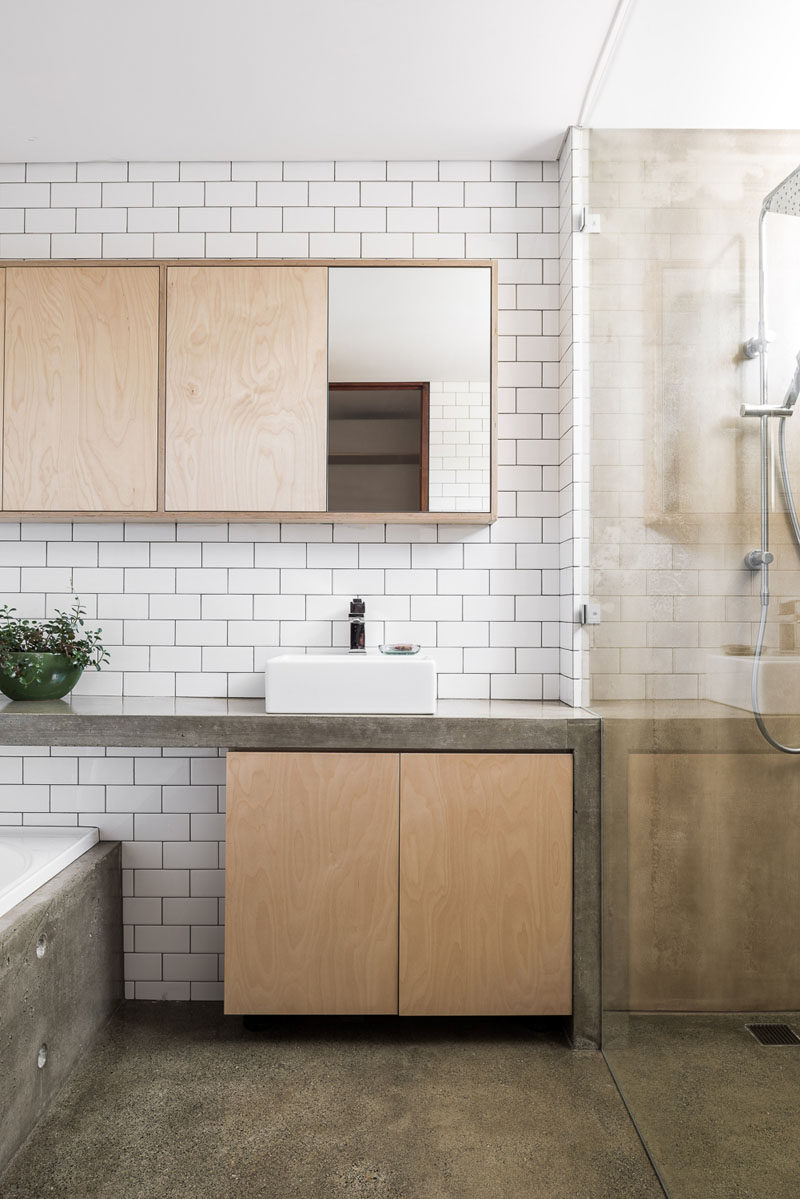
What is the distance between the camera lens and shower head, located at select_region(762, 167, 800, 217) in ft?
3.95

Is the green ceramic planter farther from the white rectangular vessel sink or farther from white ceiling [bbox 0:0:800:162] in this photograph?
white ceiling [bbox 0:0:800:162]

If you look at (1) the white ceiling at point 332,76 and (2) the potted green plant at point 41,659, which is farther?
(2) the potted green plant at point 41,659

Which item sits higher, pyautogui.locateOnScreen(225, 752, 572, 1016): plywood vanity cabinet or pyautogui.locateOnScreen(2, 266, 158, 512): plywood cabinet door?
pyautogui.locateOnScreen(2, 266, 158, 512): plywood cabinet door

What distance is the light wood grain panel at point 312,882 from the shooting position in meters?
2.44

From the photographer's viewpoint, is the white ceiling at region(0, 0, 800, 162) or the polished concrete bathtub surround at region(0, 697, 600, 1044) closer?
the white ceiling at region(0, 0, 800, 162)

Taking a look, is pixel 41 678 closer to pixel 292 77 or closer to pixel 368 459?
pixel 368 459

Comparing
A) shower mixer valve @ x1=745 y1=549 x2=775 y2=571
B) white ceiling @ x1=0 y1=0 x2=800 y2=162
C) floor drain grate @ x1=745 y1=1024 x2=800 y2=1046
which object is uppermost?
white ceiling @ x1=0 y1=0 x2=800 y2=162

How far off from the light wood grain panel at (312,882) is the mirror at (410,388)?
874mm

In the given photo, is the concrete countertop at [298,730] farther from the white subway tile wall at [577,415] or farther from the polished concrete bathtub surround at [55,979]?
the polished concrete bathtub surround at [55,979]

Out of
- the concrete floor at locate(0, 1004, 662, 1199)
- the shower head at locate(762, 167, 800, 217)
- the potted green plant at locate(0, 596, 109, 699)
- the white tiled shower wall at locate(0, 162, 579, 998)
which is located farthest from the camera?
the white tiled shower wall at locate(0, 162, 579, 998)

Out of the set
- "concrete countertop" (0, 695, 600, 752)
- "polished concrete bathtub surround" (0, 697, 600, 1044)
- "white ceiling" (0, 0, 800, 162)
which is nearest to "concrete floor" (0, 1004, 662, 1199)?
"polished concrete bathtub surround" (0, 697, 600, 1044)

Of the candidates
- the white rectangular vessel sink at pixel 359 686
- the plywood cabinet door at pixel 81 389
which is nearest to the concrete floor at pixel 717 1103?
the white rectangular vessel sink at pixel 359 686

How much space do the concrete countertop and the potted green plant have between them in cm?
23

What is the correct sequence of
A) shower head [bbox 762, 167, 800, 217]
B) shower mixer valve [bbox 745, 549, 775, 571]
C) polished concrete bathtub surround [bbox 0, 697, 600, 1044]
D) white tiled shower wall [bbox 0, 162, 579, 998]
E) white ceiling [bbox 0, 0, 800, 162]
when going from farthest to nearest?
1. white tiled shower wall [bbox 0, 162, 579, 998]
2. polished concrete bathtub surround [bbox 0, 697, 600, 1044]
3. white ceiling [bbox 0, 0, 800, 162]
4. shower mixer valve [bbox 745, 549, 775, 571]
5. shower head [bbox 762, 167, 800, 217]
